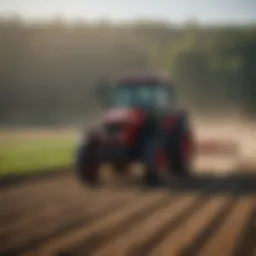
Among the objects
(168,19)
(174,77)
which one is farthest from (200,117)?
(168,19)

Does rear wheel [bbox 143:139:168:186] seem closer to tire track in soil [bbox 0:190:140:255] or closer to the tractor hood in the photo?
the tractor hood

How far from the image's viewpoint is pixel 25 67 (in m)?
4.14

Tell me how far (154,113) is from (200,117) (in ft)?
1.50

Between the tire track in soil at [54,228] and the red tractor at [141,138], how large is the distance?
1.73ft

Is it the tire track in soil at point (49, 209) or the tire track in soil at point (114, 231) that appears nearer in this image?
the tire track in soil at point (114, 231)

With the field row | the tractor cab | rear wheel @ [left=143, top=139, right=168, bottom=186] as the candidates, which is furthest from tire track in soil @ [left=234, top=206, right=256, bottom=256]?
the tractor cab

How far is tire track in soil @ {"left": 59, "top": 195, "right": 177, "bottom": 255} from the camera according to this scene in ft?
11.3

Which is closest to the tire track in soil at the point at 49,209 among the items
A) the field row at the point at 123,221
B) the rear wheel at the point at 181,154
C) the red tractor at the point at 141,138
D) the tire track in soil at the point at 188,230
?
the field row at the point at 123,221

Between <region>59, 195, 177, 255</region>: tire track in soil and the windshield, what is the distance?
79cm

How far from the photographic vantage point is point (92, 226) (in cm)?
383

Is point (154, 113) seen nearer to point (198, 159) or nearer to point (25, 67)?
point (198, 159)

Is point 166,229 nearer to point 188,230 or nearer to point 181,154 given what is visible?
point 188,230

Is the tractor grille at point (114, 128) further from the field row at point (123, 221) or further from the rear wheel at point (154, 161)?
the field row at point (123, 221)

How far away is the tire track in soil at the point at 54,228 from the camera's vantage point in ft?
11.6
